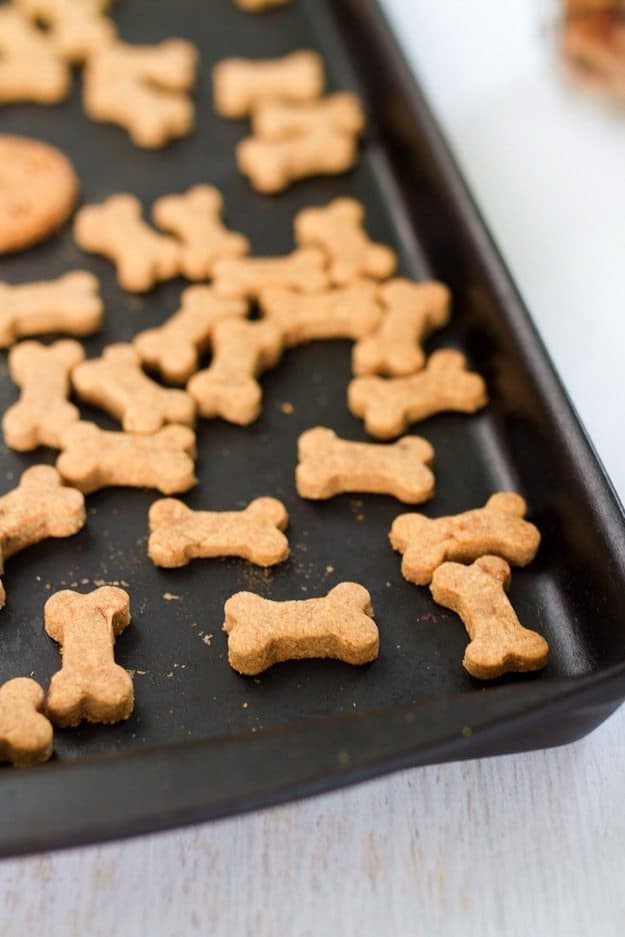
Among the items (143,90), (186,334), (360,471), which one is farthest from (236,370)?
(143,90)

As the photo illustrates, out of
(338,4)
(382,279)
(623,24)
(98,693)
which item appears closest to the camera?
(98,693)

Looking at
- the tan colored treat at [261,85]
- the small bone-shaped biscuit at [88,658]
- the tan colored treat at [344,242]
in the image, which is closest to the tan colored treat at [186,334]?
the tan colored treat at [344,242]

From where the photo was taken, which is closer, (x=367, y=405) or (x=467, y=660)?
(x=467, y=660)

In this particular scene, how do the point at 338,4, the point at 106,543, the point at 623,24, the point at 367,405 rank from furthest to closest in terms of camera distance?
the point at 338,4 → the point at 623,24 → the point at 367,405 → the point at 106,543

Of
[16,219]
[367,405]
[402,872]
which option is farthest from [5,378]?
[402,872]

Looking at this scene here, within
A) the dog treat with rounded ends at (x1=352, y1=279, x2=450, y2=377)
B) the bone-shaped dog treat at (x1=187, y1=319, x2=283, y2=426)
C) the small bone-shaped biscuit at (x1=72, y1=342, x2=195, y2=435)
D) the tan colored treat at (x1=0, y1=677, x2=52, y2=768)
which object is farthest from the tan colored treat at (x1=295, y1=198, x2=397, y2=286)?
the tan colored treat at (x1=0, y1=677, x2=52, y2=768)

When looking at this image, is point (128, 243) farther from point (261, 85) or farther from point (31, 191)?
point (261, 85)

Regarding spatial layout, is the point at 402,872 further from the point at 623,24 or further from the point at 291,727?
the point at 623,24
